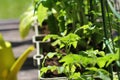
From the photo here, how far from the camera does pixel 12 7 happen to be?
3.02 m

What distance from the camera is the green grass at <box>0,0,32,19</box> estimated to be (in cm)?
281

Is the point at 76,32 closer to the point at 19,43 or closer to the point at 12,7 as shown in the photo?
the point at 19,43

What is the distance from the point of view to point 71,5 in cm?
105

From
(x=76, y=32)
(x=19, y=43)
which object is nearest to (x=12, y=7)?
(x=19, y=43)

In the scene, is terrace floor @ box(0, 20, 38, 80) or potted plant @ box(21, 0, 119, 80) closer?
potted plant @ box(21, 0, 119, 80)

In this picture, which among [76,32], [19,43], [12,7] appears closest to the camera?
[76,32]

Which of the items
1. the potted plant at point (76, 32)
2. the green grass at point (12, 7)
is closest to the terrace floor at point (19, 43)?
the potted plant at point (76, 32)

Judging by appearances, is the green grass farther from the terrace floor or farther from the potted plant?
the potted plant

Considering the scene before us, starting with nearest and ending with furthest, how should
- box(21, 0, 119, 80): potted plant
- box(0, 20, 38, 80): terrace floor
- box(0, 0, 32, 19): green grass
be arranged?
box(21, 0, 119, 80): potted plant → box(0, 20, 38, 80): terrace floor → box(0, 0, 32, 19): green grass

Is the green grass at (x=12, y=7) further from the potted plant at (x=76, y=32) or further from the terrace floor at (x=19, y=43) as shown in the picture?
the potted plant at (x=76, y=32)

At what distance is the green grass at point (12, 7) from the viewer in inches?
111

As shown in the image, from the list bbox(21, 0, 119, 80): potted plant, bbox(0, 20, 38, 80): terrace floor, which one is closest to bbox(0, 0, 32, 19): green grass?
bbox(0, 20, 38, 80): terrace floor

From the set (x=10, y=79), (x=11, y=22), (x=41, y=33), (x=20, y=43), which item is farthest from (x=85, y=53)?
(x=11, y=22)

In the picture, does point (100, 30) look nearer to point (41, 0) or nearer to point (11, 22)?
point (41, 0)
